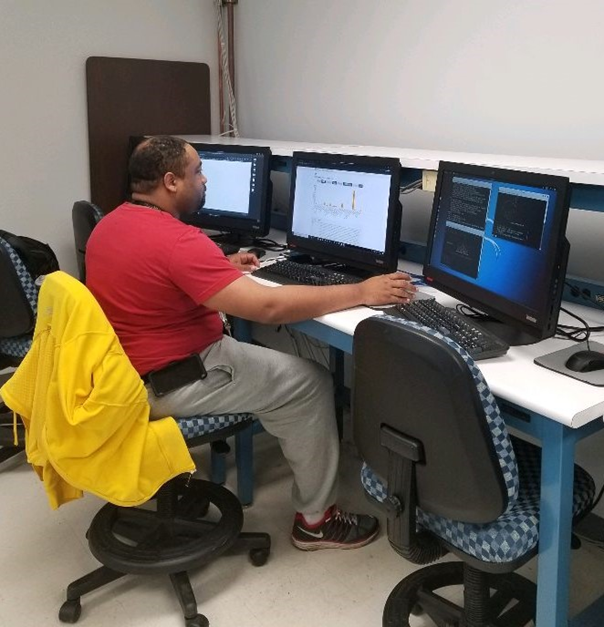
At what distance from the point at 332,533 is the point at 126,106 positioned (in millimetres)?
2307

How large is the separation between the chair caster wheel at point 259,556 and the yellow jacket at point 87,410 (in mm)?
489

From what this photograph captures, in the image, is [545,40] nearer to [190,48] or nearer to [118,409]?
[118,409]

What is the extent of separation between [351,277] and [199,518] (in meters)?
0.88

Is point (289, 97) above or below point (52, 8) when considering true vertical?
below

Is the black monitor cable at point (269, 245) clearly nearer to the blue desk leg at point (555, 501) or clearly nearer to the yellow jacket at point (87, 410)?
the yellow jacket at point (87, 410)

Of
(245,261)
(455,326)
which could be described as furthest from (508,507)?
(245,261)

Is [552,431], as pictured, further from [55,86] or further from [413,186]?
[55,86]

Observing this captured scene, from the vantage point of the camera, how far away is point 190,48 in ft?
11.6

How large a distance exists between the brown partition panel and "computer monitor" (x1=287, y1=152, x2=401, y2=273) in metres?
1.27

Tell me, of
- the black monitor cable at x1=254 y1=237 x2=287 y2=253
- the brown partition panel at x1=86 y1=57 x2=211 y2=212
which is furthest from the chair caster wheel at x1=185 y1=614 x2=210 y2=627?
the brown partition panel at x1=86 y1=57 x2=211 y2=212

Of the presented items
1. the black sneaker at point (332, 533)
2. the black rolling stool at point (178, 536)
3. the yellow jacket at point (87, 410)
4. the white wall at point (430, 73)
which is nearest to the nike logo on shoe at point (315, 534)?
the black sneaker at point (332, 533)

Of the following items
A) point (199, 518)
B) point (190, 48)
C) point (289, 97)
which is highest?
point (190, 48)

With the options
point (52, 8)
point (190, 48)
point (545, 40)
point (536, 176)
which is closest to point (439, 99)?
point (545, 40)

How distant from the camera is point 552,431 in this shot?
1.32m
